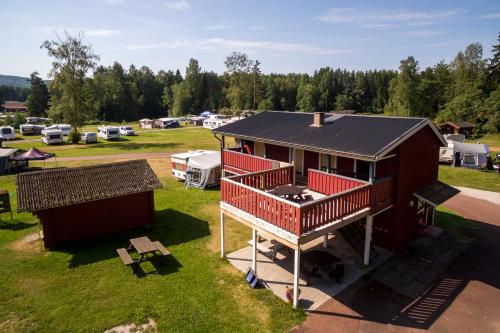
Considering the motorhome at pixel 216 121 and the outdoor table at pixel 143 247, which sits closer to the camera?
the outdoor table at pixel 143 247

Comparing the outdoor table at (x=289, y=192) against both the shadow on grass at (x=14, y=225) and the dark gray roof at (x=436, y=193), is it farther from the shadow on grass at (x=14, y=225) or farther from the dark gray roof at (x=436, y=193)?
the shadow on grass at (x=14, y=225)

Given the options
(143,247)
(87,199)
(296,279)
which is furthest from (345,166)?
(87,199)

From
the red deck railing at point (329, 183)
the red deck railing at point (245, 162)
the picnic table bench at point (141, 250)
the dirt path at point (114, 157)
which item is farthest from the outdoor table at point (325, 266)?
the dirt path at point (114, 157)

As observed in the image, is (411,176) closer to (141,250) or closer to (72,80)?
(141,250)

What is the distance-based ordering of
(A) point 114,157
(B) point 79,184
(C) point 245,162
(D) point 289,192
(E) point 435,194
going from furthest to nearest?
(A) point 114,157, (C) point 245,162, (B) point 79,184, (E) point 435,194, (D) point 289,192

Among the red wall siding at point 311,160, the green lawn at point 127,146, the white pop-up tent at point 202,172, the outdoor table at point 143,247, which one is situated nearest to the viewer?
the outdoor table at point 143,247

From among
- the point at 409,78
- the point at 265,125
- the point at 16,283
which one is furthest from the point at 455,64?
the point at 16,283
